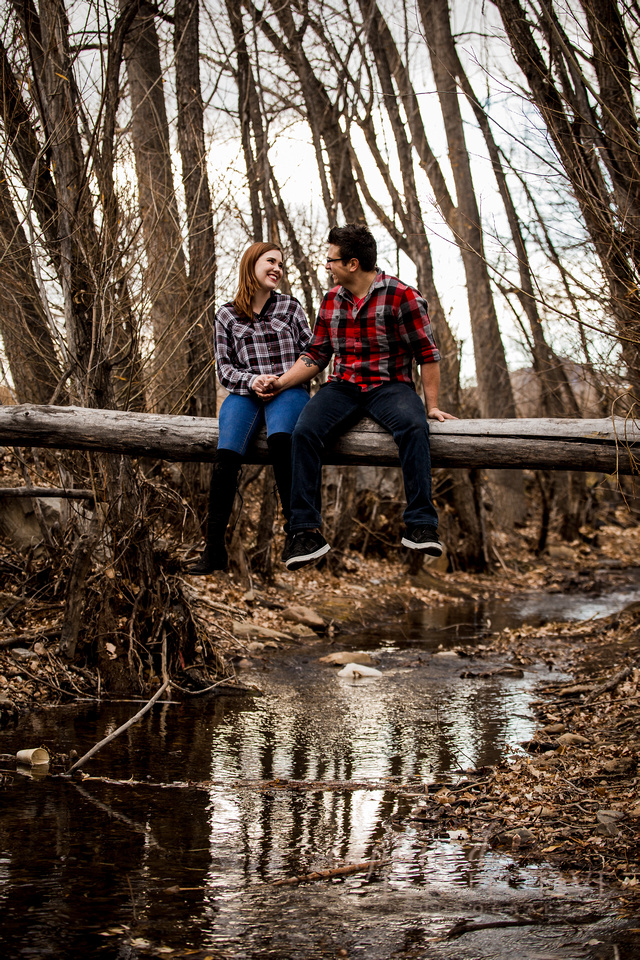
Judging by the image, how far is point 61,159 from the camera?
270 inches

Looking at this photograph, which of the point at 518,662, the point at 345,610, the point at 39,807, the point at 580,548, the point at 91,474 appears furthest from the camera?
the point at 580,548

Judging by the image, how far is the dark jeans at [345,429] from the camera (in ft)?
15.6

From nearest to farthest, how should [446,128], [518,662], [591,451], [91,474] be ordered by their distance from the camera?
1. [591,451]
2. [91,474]
3. [518,662]
4. [446,128]

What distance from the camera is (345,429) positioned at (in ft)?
16.8

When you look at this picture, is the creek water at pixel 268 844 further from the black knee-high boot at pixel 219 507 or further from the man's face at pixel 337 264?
the man's face at pixel 337 264

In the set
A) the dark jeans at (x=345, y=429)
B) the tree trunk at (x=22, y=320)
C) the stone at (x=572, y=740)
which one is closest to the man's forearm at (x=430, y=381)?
the dark jeans at (x=345, y=429)

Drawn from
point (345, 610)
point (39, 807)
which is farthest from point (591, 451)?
point (345, 610)

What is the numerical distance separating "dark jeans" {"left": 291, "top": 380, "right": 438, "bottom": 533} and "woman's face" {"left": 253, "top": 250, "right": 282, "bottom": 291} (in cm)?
79

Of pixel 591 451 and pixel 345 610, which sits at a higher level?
pixel 591 451

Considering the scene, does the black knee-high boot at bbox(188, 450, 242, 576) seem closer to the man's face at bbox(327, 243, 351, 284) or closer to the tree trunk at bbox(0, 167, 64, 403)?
the man's face at bbox(327, 243, 351, 284)

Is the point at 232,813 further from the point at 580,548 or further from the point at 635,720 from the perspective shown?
the point at 580,548

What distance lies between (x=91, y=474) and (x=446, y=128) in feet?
41.8

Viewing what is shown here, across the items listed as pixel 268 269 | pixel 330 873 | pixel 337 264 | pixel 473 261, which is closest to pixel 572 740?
pixel 330 873

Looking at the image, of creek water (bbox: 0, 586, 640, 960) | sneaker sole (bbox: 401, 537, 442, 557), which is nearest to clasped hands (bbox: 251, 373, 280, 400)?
sneaker sole (bbox: 401, 537, 442, 557)
